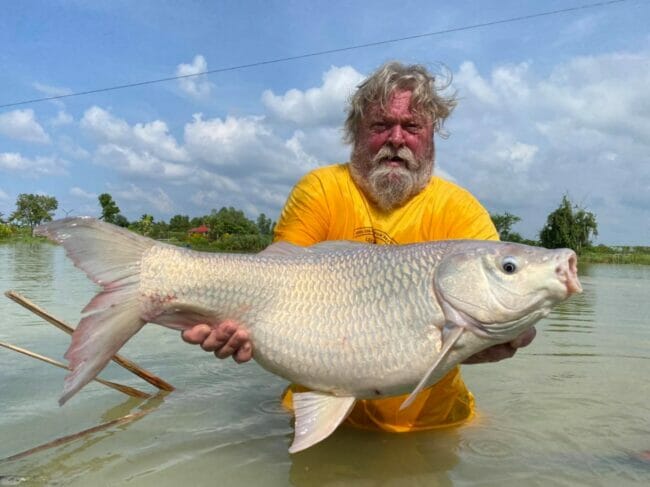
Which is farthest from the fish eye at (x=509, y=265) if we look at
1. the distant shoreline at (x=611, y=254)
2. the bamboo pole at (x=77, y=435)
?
the distant shoreline at (x=611, y=254)

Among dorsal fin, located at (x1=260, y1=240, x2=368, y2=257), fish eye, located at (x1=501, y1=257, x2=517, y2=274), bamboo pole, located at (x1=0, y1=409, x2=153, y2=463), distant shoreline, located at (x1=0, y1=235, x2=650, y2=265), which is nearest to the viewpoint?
fish eye, located at (x1=501, y1=257, x2=517, y2=274)

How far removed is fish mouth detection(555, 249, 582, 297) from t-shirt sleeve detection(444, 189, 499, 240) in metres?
1.45

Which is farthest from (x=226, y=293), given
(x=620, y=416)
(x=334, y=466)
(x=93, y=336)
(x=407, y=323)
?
(x=620, y=416)

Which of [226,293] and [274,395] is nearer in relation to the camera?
[226,293]

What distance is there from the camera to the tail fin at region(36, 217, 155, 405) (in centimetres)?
277

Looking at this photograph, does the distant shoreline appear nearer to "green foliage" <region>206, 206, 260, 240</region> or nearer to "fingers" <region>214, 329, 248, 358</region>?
"green foliage" <region>206, 206, 260, 240</region>

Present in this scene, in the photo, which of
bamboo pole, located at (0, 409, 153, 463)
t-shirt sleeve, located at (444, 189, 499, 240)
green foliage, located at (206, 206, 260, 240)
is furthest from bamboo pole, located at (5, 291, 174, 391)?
green foliage, located at (206, 206, 260, 240)

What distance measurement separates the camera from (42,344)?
6.93m

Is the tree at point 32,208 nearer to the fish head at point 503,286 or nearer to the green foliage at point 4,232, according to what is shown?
the green foliage at point 4,232

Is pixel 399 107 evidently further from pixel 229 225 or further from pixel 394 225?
pixel 229 225

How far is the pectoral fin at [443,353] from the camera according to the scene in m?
2.59

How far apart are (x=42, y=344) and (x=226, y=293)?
500 centimetres

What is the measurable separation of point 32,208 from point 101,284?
88371 millimetres

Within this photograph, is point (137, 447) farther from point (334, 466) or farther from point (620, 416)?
→ point (620, 416)
